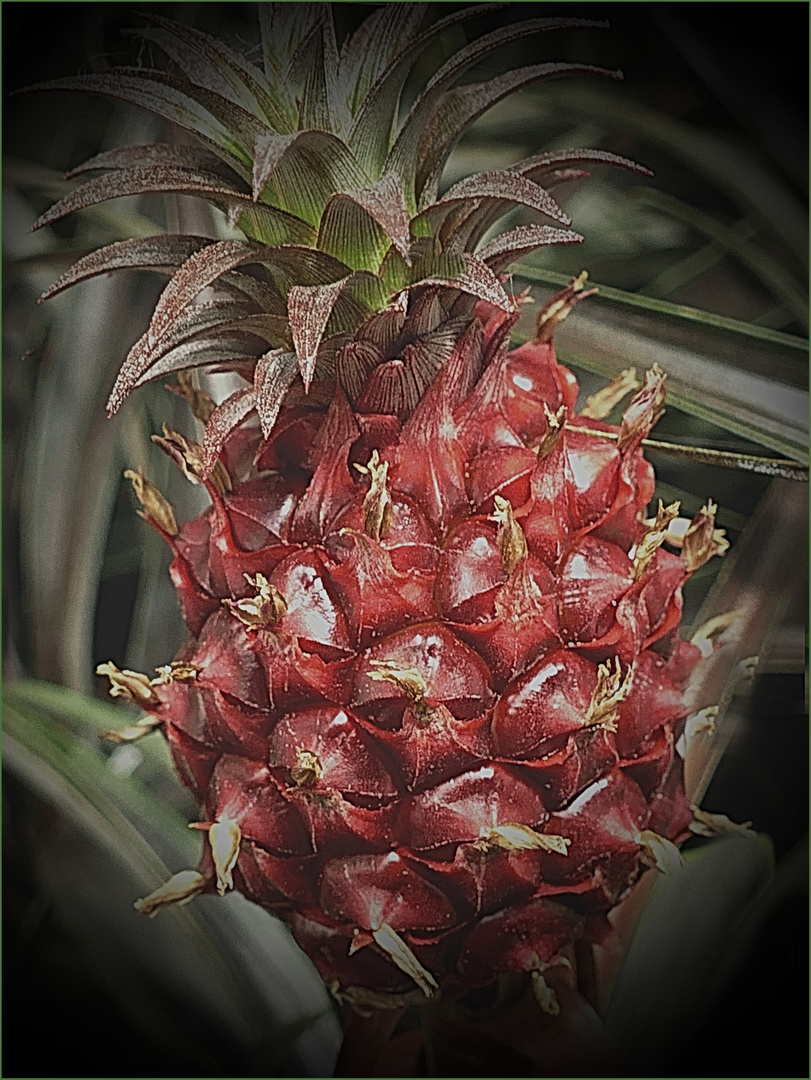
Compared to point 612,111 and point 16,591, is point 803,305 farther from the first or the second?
point 16,591

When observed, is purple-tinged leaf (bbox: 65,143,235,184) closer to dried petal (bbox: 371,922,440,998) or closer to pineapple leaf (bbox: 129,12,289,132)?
pineapple leaf (bbox: 129,12,289,132)

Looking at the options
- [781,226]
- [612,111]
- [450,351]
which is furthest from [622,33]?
[450,351]

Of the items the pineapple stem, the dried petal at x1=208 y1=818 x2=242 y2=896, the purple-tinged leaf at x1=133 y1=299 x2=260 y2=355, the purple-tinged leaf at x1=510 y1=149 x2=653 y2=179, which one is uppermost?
the purple-tinged leaf at x1=510 y1=149 x2=653 y2=179

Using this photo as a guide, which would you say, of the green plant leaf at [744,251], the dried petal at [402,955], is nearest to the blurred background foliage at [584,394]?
the green plant leaf at [744,251]

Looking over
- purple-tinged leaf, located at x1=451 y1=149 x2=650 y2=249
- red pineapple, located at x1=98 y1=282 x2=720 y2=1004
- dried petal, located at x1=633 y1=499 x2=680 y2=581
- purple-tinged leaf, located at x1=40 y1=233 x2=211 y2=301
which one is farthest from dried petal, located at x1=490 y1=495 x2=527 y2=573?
purple-tinged leaf, located at x1=40 y1=233 x2=211 y2=301

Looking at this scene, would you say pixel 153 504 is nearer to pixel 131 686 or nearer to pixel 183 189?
pixel 131 686
